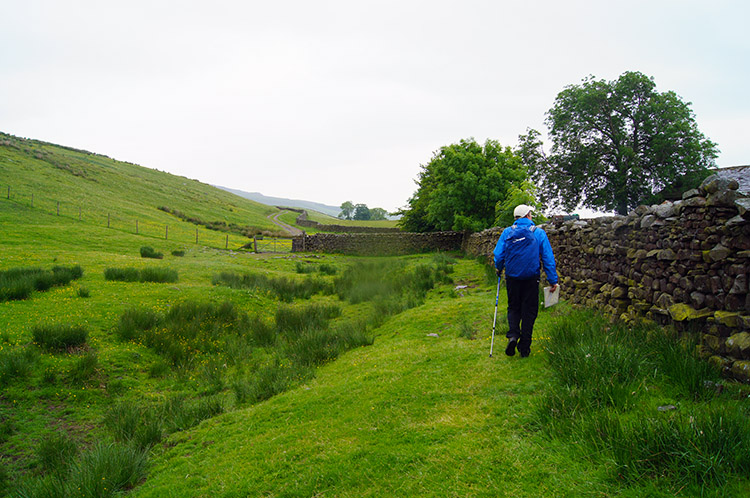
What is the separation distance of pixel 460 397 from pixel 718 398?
101 inches

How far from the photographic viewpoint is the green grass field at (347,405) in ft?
10.4

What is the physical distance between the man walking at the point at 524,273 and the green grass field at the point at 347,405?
353 mm

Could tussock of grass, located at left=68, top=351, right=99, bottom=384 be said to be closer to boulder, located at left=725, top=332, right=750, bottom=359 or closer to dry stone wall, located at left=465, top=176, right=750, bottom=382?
dry stone wall, located at left=465, top=176, right=750, bottom=382

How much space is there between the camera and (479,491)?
317cm

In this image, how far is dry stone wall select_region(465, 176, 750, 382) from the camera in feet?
12.7

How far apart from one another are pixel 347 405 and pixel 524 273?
3327mm

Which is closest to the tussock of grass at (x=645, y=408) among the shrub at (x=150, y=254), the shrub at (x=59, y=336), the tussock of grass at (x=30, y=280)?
the shrub at (x=59, y=336)

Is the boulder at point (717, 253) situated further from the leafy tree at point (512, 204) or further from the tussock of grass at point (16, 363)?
the leafy tree at point (512, 204)

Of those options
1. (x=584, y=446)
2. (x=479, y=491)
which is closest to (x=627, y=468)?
(x=584, y=446)

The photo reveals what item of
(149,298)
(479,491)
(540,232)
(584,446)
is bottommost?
(149,298)

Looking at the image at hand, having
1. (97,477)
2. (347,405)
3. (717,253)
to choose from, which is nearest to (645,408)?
(717,253)

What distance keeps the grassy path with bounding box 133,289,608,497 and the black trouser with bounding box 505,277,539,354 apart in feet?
1.02

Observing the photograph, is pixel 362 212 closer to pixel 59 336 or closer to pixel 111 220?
pixel 111 220

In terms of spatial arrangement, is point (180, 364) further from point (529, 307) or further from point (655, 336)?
point (655, 336)
